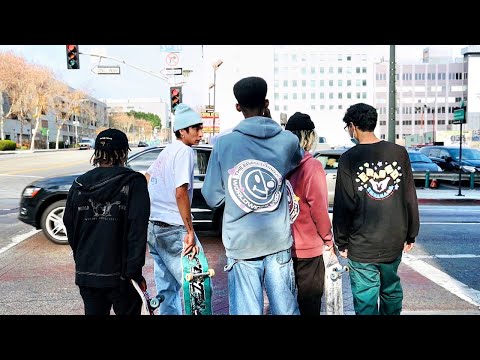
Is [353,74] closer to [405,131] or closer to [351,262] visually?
[405,131]

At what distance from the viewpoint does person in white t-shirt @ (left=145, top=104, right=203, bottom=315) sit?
141 inches

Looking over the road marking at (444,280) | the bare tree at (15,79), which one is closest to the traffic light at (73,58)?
the road marking at (444,280)

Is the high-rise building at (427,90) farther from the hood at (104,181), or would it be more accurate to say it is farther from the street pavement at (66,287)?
the hood at (104,181)

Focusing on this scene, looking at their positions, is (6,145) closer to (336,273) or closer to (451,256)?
(451,256)

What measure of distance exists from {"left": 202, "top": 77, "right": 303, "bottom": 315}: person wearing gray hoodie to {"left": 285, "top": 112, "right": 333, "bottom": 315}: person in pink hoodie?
1.14ft

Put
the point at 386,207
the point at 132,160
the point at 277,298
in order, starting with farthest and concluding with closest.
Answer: the point at 132,160 → the point at 386,207 → the point at 277,298

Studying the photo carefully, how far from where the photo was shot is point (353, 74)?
124m

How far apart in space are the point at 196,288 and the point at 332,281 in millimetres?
1042

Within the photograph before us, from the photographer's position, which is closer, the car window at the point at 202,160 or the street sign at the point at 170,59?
the car window at the point at 202,160

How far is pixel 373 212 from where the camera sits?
3.11 m

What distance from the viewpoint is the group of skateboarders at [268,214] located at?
2705 mm
